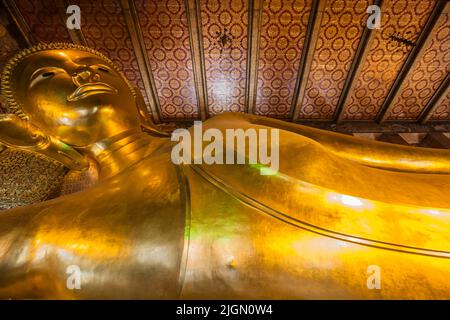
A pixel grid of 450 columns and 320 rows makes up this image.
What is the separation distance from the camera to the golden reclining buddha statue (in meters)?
0.80

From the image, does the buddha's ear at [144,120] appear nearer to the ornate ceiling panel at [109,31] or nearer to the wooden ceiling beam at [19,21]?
the ornate ceiling panel at [109,31]

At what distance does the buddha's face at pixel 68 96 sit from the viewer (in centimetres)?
137

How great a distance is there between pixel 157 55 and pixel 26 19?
1.71 m

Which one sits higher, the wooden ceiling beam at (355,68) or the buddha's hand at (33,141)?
the wooden ceiling beam at (355,68)

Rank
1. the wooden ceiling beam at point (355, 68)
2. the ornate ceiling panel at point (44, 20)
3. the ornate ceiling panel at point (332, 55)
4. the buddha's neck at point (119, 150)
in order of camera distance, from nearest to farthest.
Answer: the buddha's neck at point (119, 150)
the ornate ceiling panel at point (44, 20)
the ornate ceiling panel at point (332, 55)
the wooden ceiling beam at point (355, 68)

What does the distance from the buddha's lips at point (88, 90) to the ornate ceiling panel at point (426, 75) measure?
4.49 metres

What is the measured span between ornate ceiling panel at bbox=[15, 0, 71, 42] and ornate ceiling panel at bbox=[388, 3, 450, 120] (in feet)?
17.3

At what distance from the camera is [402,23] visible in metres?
3.74
